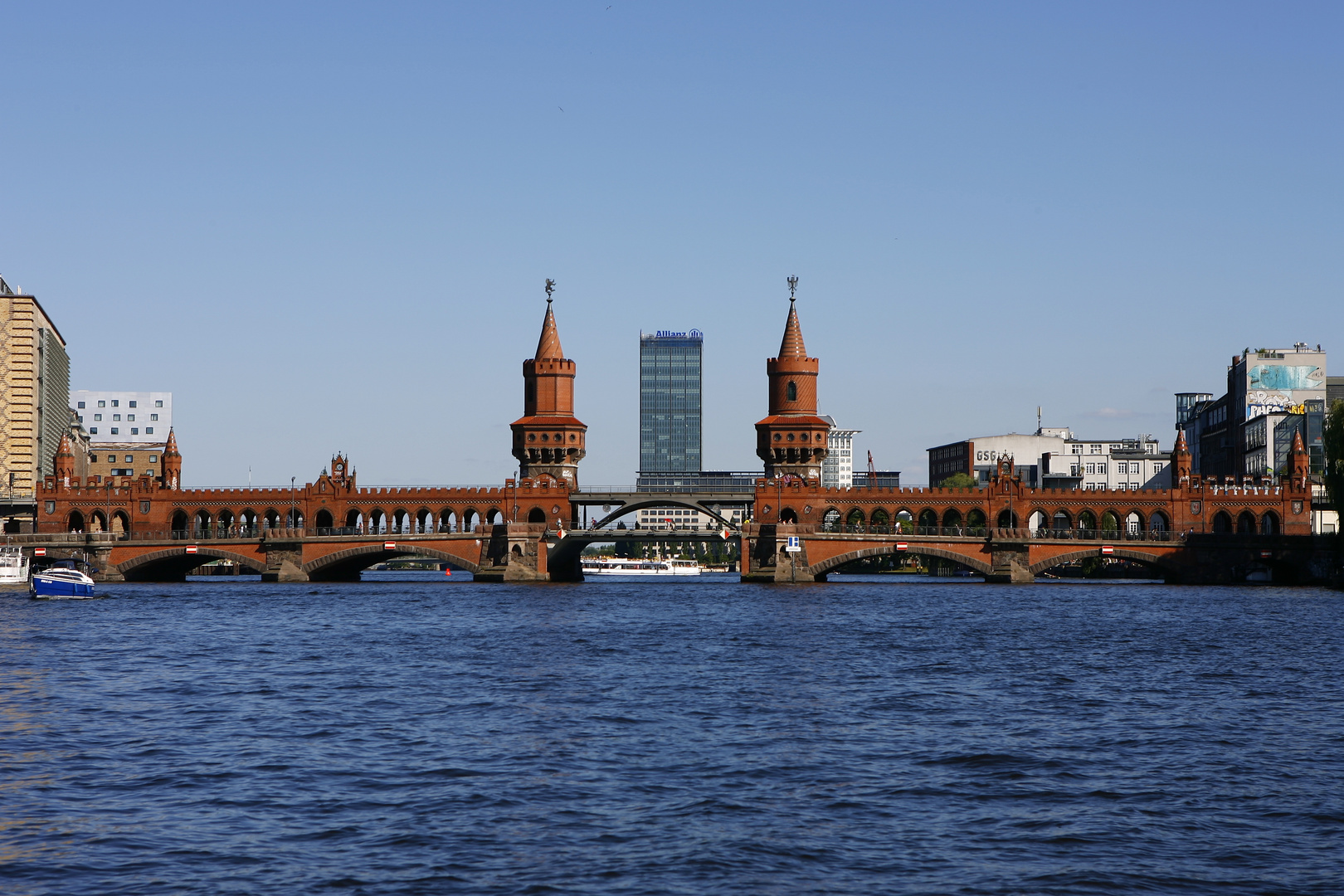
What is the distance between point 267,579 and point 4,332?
4671 cm

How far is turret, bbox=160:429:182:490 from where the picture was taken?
147750 millimetres

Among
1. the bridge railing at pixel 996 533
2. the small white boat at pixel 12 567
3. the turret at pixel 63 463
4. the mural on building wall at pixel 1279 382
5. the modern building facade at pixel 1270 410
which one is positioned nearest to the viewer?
the small white boat at pixel 12 567

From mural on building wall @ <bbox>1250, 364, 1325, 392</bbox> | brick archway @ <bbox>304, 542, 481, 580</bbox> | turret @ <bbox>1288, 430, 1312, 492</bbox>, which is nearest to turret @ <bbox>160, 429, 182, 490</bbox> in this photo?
brick archway @ <bbox>304, 542, 481, 580</bbox>

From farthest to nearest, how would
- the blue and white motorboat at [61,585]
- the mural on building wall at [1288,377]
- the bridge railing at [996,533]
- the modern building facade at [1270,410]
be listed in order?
the mural on building wall at [1288,377] < the modern building facade at [1270,410] < the bridge railing at [996,533] < the blue and white motorboat at [61,585]

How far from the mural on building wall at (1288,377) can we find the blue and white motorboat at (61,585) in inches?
5453

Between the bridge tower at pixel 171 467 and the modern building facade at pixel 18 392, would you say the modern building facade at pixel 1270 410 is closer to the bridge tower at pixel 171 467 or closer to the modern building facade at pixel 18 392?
the bridge tower at pixel 171 467

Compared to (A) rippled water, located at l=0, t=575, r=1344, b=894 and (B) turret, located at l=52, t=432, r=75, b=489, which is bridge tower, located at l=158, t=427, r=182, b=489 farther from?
(A) rippled water, located at l=0, t=575, r=1344, b=894

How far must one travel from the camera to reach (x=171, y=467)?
149125 millimetres

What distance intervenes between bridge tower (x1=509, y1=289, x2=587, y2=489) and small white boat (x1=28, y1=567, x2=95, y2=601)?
180ft

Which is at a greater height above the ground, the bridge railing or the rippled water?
the bridge railing

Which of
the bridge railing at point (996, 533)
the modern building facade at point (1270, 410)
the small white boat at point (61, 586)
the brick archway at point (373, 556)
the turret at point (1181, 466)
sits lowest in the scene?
the small white boat at point (61, 586)

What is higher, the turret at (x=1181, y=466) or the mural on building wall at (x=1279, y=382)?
the mural on building wall at (x=1279, y=382)

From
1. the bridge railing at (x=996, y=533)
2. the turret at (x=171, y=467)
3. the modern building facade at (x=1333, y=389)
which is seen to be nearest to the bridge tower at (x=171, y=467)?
the turret at (x=171, y=467)

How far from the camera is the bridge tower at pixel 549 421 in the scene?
504 feet
